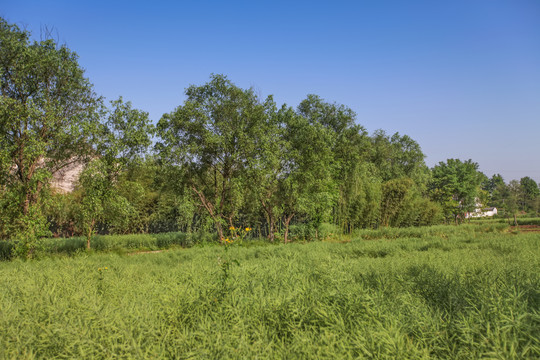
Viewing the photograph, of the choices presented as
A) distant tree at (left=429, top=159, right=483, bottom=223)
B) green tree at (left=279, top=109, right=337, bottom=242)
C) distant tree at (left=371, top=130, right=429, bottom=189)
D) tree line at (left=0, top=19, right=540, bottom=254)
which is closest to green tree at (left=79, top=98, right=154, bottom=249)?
tree line at (left=0, top=19, right=540, bottom=254)

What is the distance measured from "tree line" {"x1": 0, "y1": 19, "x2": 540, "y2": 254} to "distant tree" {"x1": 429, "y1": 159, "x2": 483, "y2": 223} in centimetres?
1411

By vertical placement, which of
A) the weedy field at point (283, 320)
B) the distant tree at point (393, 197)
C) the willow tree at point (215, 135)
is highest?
the willow tree at point (215, 135)

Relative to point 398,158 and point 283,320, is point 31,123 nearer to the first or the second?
point 283,320

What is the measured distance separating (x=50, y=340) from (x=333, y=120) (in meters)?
24.9

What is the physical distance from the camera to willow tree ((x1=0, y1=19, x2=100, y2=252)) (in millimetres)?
10477

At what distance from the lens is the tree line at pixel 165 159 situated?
35.5 ft

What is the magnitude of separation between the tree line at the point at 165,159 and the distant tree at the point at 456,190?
1411 cm

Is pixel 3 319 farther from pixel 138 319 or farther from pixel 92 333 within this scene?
pixel 138 319

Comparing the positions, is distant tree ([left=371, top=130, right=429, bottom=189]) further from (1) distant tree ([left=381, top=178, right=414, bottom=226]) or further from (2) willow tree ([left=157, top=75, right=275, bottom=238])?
(2) willow tree ([left=157, top=75, right=275, bottom=238])

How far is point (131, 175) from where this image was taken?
1411 cm

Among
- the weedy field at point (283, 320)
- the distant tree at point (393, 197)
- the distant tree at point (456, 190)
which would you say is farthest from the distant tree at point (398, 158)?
the weedy field at point (283, 320)

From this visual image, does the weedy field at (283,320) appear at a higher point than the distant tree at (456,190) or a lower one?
lower

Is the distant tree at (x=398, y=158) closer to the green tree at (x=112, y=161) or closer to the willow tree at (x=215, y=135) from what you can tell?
the willow tree at (x=215, y=135)

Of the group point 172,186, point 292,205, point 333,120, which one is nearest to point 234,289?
point 172,186
